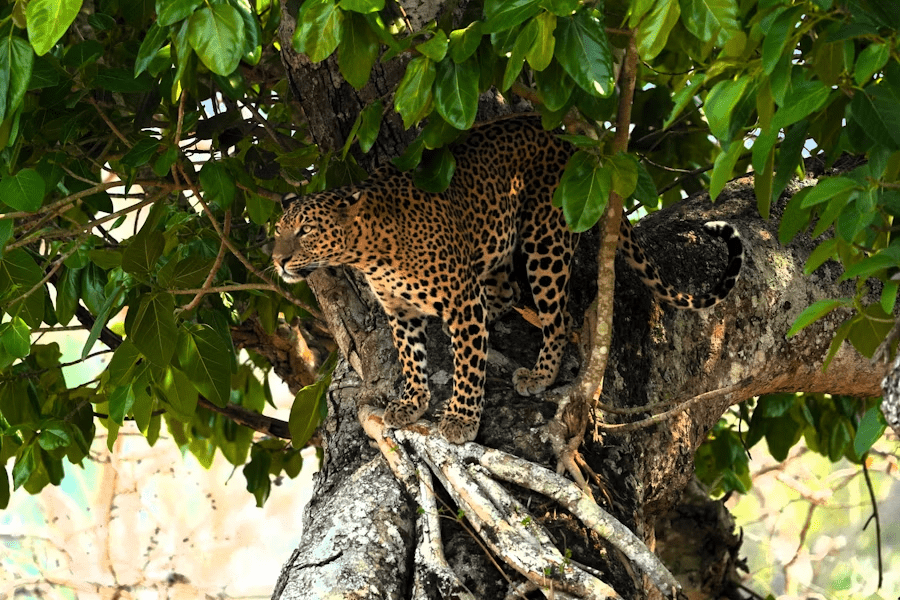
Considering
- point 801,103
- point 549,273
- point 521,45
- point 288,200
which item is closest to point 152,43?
→ point 521,45

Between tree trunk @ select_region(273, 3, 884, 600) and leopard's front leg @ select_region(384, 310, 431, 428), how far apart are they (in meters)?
0.09

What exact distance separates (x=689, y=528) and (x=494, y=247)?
10.9 feet

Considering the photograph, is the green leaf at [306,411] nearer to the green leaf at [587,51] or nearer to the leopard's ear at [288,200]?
the leopard's ear at [288,200]

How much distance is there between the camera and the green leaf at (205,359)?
12.9ft

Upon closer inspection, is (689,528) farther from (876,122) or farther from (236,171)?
(876,122)

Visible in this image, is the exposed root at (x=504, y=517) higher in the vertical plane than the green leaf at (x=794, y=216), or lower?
lower

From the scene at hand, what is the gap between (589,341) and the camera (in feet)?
13.4

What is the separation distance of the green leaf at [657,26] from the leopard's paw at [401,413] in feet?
6.53

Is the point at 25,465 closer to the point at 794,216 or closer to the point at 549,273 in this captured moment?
the point at 549,273

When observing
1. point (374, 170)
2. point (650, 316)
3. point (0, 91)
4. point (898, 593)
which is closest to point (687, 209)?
point (650, 316)

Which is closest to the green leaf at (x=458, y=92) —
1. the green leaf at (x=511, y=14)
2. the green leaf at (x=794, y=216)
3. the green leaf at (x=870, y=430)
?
the green leaf at (x=511, y=14)

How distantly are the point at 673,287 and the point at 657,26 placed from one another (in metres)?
2.27

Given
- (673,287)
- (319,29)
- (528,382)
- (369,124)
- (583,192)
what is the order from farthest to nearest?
(673,287)
(528,382)
(369,124)
(583,192)
(319,29)

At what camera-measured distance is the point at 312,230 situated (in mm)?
3904
